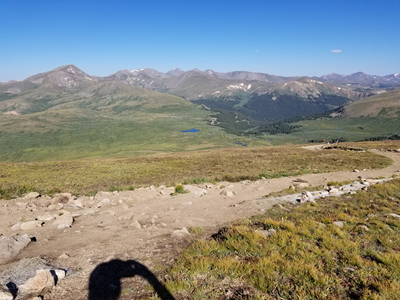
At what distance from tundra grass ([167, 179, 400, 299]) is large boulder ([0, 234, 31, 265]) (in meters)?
6.82

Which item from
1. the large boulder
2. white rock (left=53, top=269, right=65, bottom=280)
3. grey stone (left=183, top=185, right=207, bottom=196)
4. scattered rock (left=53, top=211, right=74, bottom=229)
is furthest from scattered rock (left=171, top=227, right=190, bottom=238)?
grey stone (left=183, top=185, right=207, bottom=196)

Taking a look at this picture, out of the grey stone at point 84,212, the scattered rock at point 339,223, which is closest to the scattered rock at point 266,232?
→ the scattered rock at point 339,223

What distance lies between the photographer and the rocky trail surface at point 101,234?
24.2ft

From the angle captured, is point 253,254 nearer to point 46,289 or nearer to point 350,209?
point 46,289

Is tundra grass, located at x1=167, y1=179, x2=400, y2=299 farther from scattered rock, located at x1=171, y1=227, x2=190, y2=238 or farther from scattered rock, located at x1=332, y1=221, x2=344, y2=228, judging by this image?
scattered rock, located at x1=171, y1=227, x2=190, y2=238

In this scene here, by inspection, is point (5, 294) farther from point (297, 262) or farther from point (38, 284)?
point (297, 262)

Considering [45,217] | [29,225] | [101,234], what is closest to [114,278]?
[101,234]

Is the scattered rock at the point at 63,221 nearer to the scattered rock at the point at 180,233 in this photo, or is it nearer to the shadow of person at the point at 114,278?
the shadow of person at the point at 114,278

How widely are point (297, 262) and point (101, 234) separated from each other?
9.40m

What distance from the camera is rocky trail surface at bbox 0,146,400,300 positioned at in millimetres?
7379

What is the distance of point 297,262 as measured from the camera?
8242 mm

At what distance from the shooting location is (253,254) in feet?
29.6

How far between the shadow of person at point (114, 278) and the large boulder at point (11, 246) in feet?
13.0

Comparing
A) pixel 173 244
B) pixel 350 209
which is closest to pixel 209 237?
pixel 173 244
